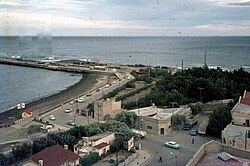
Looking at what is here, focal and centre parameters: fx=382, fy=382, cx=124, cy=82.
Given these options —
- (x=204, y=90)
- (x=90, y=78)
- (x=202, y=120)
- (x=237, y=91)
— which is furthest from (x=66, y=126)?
(x=90, y=78)

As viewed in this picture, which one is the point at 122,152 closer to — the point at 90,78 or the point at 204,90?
the point at 204,90

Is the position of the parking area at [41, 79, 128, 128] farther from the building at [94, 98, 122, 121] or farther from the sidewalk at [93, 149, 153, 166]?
the sidewalk at [93, 149, 153, 166]

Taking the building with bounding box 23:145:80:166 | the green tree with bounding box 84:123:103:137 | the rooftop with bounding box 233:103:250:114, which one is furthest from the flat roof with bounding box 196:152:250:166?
the green tree with bounding box 84:123:103:137

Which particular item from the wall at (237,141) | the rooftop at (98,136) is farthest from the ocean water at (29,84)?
the wall at (237,141)

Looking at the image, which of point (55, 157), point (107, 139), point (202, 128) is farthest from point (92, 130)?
point (202, 128)

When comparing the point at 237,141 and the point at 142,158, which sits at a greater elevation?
the point at 237,141

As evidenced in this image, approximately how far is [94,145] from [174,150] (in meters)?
3.86

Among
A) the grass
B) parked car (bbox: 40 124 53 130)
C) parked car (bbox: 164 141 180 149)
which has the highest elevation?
parked car (bbox: 40 124 53 130)

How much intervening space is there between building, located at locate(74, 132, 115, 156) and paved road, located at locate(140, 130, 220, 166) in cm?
209

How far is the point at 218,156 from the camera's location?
11797 mm

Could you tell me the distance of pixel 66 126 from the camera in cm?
2319

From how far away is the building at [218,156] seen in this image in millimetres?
11278

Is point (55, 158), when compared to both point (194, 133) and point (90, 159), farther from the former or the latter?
point (194, 133)

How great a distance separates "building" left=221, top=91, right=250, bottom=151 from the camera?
17562 millimetres
